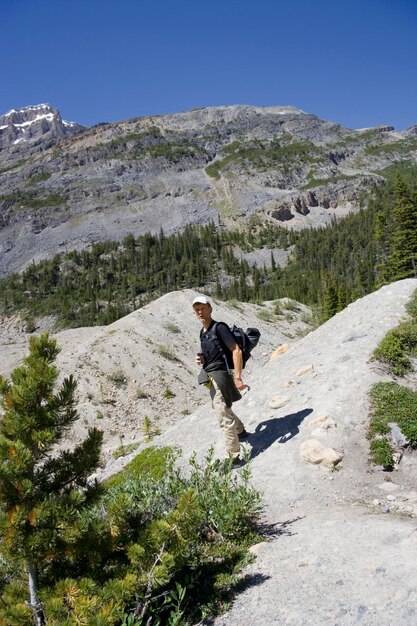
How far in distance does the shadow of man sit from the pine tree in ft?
15.8

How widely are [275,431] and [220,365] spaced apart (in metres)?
2.39

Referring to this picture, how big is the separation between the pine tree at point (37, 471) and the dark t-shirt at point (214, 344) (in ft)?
11.8

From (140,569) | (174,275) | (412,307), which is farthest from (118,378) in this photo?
(174,275)

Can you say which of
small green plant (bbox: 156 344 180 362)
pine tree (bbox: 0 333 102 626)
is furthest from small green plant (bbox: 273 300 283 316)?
pine tree (bbox: 0 333 102 626)

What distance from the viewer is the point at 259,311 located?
57.5m

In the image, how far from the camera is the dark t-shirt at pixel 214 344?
25.9 feet

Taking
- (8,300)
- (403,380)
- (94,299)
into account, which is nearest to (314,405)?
(403,380)

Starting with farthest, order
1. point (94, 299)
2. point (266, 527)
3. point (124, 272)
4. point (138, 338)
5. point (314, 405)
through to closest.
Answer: point (124, 272) → point (94, 299) → point (138, 338) → point (314, 405) → point (266, 527)

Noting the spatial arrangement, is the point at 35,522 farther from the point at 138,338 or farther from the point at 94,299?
the point at 94,299

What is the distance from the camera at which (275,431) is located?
9.33m

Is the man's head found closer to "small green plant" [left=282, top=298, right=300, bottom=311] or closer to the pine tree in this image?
the pine tree

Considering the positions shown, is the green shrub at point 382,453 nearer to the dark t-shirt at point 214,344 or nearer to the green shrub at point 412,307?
the dark t-shirt at point 214,344

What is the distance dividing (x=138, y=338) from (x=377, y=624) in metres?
32.9

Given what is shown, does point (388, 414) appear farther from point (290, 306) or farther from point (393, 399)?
point (290, 306)
